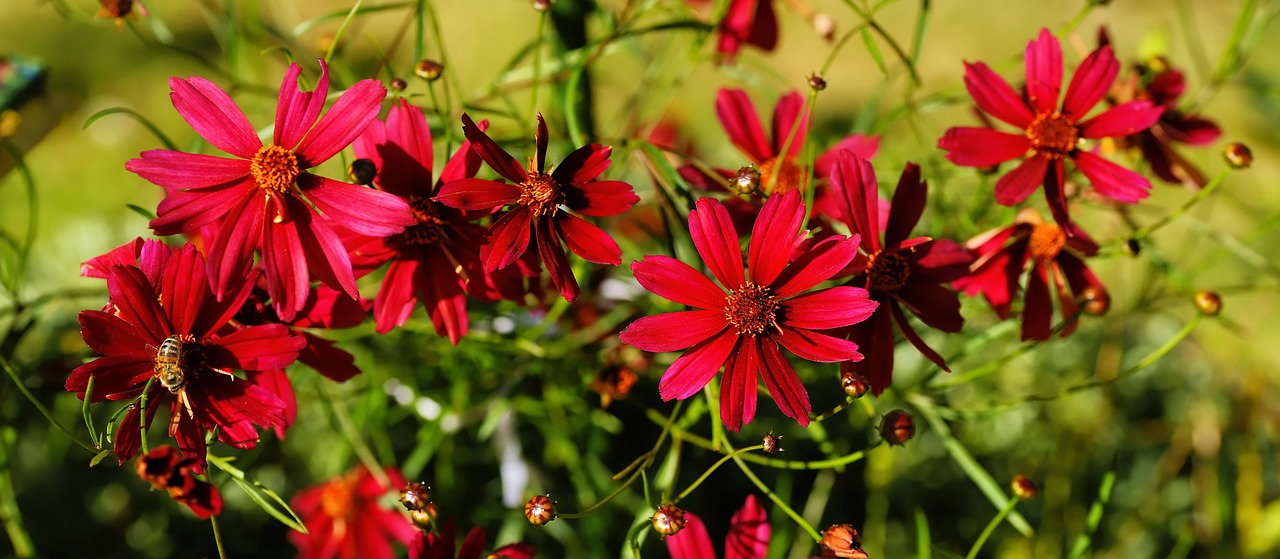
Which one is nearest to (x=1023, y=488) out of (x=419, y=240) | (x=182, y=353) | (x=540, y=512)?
(x=540, y=512)

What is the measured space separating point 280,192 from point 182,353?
0.10 metres

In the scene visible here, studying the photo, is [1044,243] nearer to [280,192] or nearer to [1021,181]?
[1021,181]

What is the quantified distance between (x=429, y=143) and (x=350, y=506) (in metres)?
0.51

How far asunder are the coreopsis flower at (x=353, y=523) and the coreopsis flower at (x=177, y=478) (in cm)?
41

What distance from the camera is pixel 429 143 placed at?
0.56 meters

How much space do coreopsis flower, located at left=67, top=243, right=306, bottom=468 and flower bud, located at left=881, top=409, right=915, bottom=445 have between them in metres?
0.36

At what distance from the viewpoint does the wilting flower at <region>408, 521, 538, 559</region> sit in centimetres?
55

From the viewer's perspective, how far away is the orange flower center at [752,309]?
0.55 m

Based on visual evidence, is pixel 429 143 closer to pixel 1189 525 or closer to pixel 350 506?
pixel 350 506

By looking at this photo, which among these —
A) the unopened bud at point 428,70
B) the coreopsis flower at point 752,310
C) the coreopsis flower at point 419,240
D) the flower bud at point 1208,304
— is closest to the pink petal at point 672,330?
the coreopsis flower at point 752,310

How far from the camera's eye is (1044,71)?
2.10 feet

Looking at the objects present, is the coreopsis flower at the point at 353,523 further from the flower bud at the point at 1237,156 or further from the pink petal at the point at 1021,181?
Answer: the flower bud at the point at 1237,156

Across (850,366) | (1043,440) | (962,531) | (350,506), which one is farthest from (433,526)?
(1043,440)

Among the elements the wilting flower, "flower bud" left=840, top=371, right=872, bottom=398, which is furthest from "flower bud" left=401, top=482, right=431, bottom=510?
"flower bud" left=840, top=371, right=872, bottom=398
